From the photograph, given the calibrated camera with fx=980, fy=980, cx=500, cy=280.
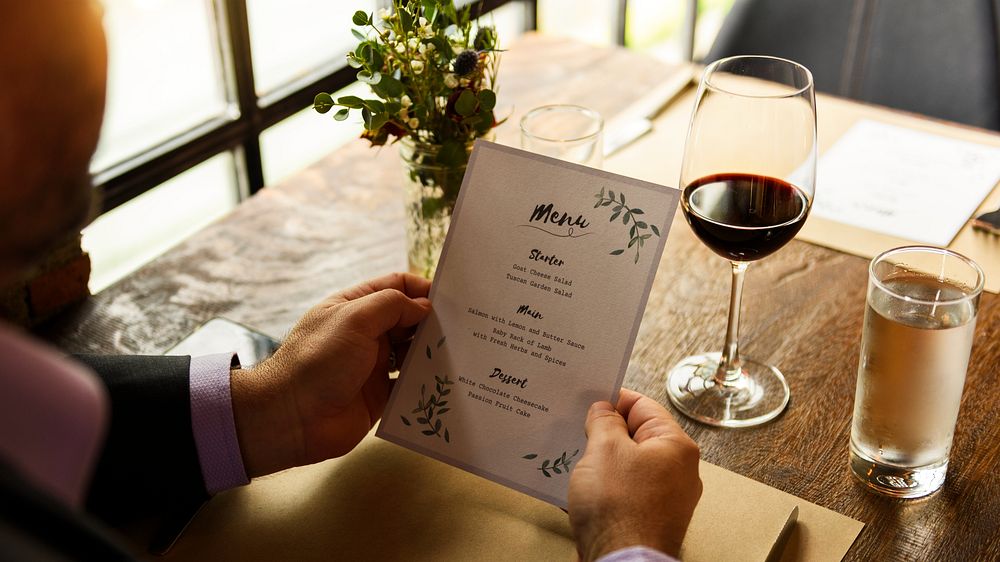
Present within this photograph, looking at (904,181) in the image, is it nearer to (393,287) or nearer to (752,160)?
(752,160)

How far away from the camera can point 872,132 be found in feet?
5.22

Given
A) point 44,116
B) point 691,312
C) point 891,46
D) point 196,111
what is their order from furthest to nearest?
1. point 891,46
2. point 196,111
3. point 691,312
4. point 44,116

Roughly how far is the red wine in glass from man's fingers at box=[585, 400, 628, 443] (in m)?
0.21

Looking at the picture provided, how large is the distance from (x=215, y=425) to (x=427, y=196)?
35cm

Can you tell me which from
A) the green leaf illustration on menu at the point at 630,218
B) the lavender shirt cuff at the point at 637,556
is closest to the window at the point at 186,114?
the green leaf illustration on menu at the point at 630,218

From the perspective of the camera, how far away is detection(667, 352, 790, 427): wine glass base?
1024 mm

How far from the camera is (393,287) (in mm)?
1030

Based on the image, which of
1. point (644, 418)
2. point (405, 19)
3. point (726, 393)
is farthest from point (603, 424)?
point (405, 19)

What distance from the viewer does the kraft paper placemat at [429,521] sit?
33.6 inches

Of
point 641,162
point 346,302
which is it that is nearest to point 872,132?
point 641,162

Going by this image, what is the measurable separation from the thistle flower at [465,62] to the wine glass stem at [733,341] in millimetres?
340

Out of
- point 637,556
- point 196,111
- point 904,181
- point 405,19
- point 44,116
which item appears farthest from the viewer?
point 196,111

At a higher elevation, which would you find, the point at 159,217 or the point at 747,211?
the point at 747,211

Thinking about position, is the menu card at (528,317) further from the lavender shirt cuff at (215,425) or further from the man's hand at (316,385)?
the lavender shirt cuff at (215,425)
